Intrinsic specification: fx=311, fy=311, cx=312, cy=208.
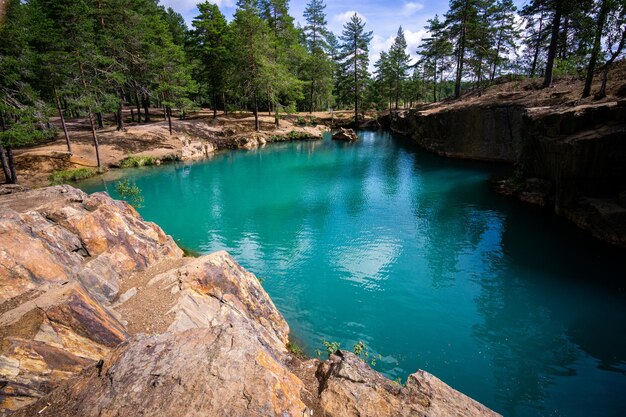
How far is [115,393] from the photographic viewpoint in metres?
3.92

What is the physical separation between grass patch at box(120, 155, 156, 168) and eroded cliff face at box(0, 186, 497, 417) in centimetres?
2584

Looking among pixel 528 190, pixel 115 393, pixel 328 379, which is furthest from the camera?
pixel 528 190

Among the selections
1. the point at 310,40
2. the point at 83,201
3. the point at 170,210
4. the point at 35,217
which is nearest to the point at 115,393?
the point at 35,217

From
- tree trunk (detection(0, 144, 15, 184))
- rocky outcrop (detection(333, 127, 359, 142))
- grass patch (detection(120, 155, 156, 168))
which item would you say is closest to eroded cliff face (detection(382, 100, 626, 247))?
rocky outcrop (detection(333, 127, 359, 142))

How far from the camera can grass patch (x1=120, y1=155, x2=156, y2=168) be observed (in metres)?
31.8

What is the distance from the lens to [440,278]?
12.8 meters

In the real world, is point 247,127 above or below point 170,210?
above

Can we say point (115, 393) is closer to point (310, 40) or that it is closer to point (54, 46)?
point (54, 46)

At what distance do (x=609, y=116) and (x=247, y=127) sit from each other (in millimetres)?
42259

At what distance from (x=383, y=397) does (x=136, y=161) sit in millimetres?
34585

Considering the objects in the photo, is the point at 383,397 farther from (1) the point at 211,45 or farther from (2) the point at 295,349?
(1) the point at 211,45

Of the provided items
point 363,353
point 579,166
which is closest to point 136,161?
point 363,353

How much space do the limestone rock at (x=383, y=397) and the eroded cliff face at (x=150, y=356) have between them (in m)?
0.02

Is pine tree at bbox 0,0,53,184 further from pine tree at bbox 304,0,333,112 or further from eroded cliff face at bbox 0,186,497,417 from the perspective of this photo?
pine tree at bbox 304,0,333,112
